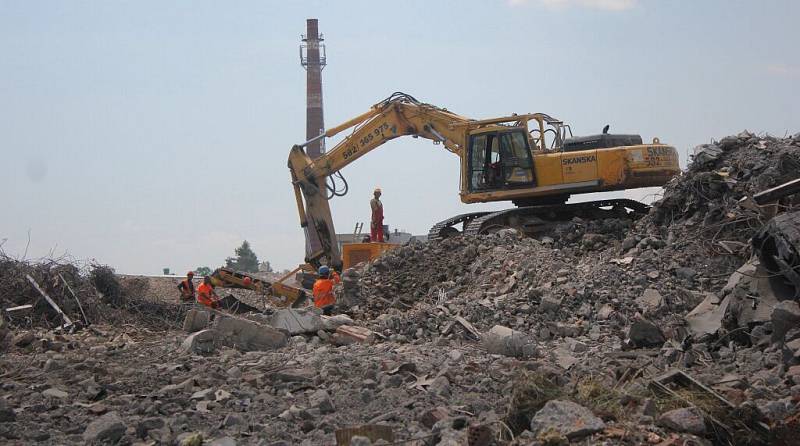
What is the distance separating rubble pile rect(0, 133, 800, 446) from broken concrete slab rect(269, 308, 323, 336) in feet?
0.06

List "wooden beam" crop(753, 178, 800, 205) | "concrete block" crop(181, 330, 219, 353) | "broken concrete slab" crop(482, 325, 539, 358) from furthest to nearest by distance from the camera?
1. "concrete block" crop(181, 330, 219, 353)
2. "broken concrete slab" crop(482, 325, 539, 358)
3. "wooden beam" crop(753, 178, 800, 205)

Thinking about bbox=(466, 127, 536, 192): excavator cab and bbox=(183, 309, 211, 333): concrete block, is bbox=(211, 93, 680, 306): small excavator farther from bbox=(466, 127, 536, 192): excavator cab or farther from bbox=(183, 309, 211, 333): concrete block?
bbox=(183, 309, 211, 333): concrete block

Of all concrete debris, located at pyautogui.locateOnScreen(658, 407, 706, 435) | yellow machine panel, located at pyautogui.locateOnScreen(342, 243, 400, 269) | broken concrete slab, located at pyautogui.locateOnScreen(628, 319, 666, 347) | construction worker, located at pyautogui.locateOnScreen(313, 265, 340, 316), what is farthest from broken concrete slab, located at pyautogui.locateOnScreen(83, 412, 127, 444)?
yellow machine panel, located at pyautogui.locateOnScreen(342, 243, 400, 269)

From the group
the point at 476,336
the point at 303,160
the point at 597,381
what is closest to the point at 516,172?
the point at 303,160

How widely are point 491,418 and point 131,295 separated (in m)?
12.4

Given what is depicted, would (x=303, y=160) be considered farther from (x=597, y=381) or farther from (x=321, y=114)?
(x=321, y=114)

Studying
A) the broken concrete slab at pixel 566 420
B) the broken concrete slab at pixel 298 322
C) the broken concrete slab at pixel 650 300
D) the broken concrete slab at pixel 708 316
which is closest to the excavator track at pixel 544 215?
the broken concrete slab at pixel 298 322

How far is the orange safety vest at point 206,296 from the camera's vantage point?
17359mm

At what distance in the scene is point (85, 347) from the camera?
13133 millimetres

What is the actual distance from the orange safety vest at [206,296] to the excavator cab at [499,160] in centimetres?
482

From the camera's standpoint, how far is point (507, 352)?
10312 mm

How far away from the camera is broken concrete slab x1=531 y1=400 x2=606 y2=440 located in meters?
6.27

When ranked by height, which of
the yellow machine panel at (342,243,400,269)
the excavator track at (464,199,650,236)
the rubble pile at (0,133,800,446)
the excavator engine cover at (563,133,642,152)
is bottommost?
the rubble pile at (0,133,800,446)

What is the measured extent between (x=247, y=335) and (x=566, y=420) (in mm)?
6171
